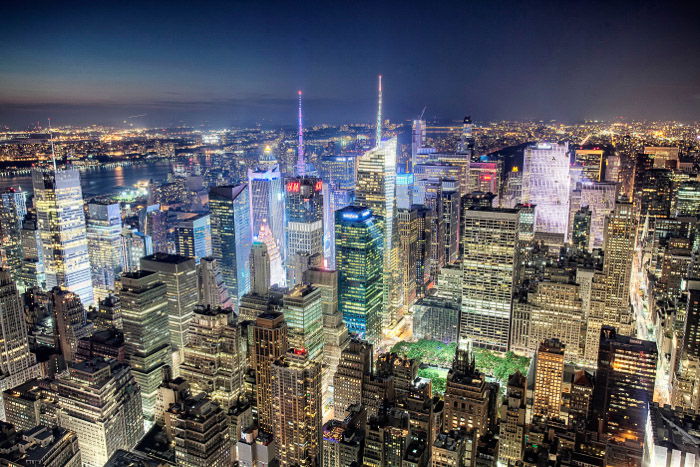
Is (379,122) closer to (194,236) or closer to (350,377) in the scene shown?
(194,236)

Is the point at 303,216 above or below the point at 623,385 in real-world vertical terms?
above

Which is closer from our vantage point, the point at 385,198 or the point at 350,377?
the point at 350,377

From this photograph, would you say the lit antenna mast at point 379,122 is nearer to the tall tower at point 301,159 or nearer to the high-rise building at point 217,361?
the tall tower at point 301,159

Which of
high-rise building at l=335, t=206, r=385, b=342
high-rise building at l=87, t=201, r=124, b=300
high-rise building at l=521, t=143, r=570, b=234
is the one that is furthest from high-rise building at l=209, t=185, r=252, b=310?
high-rise building at l=521, t=143, r=570, b=234

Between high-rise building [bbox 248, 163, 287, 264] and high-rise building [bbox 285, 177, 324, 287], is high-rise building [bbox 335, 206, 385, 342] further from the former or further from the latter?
high-rise building [bbox 248, 163, 287, 264]

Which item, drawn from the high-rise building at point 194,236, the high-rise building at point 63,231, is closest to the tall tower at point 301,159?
the high-rise building at point 194,236

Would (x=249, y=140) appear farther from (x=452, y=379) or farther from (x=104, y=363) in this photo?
(x=452, y=379)

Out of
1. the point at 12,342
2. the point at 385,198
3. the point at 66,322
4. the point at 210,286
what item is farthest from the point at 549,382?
the point at 12,342
